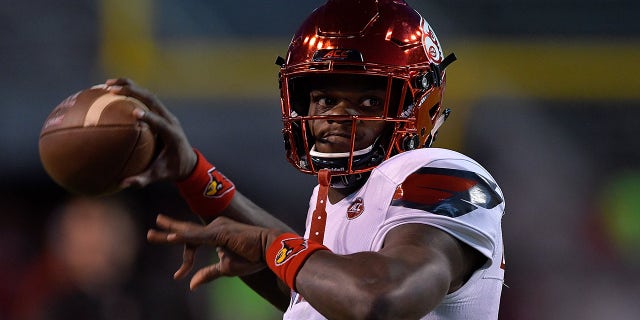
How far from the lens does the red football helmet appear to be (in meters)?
2.45

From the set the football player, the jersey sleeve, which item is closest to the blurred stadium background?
the football player

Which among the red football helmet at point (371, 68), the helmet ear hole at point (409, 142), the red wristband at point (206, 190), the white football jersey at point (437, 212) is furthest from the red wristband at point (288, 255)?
the red wristband at point (206, 190)

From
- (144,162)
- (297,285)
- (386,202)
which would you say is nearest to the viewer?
(297,285)

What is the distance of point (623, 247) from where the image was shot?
546cm

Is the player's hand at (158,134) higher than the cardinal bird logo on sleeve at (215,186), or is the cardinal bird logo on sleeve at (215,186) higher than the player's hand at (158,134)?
the player's hand at (158,134)

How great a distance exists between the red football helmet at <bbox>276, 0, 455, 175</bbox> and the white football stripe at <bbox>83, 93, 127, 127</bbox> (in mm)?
479

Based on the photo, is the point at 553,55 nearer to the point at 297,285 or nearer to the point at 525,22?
the point at 525,22

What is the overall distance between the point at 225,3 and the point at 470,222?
4314 millimetres

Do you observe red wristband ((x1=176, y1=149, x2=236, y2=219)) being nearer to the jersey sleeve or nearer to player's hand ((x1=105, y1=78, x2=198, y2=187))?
player's hand ((x1=105, y1=78, x2=198, y2=187))

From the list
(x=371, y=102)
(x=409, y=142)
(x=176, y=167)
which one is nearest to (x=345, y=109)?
(x=371, y=102)

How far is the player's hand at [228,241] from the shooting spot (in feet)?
6.42

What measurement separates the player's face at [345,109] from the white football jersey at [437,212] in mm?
162

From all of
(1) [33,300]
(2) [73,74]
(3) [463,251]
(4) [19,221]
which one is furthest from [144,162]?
(2) [73,74]

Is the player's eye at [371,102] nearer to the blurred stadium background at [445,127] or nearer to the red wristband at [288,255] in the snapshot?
the red wristband at [288,255]
